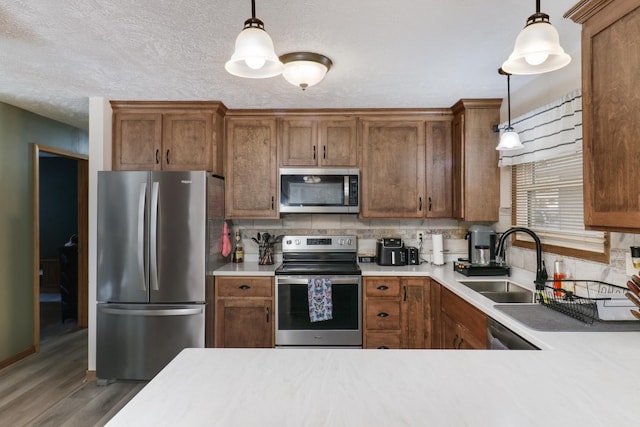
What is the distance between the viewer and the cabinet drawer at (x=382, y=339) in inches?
118

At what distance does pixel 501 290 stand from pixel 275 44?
2267 millimetres

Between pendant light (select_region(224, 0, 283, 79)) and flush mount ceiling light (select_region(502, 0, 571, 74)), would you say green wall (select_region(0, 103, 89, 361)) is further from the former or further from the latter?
flush mount ceiling light (select_region(502, 0, 571, 74))

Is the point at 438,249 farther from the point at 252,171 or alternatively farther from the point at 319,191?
the point at 252,171

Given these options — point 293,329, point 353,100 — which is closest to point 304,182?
point 353,100

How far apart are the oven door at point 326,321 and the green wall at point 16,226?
8.07 feet

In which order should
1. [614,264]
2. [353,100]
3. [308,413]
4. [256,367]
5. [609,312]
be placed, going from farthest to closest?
1. [353,100]
2. [614,264]
3. [609,312]
4. [256,367]
5. [308,413]

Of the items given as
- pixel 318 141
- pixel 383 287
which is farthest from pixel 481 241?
pixel 318 141

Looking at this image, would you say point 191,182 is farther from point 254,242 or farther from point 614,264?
point 614,264

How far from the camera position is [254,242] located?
144 inches

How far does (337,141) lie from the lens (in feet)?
11.0

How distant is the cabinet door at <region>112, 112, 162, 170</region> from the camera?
317 cm

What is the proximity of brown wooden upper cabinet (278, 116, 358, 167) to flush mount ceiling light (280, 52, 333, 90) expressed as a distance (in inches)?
45.5

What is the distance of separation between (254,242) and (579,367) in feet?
9.64

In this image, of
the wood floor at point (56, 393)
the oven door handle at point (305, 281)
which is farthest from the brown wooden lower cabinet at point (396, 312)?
the wood floor at point (56, 393)
